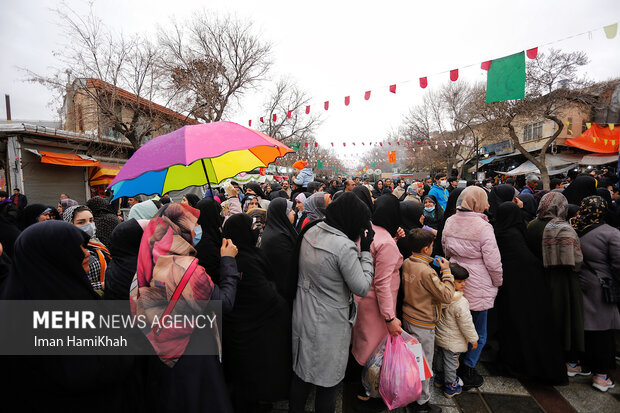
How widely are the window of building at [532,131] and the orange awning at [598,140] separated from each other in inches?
169

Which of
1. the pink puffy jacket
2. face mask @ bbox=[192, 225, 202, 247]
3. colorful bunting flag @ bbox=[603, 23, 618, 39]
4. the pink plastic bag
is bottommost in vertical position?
the pink plastic bag

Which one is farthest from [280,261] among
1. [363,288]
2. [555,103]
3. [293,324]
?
[555,103]

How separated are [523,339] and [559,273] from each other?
0.78m

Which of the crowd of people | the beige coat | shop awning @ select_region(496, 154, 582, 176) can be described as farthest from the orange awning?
the beige coat

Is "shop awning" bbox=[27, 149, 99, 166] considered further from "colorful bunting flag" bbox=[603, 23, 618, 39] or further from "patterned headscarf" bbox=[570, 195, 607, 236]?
"colorful bunting flag" bbox=[603, 23, 618, 39]

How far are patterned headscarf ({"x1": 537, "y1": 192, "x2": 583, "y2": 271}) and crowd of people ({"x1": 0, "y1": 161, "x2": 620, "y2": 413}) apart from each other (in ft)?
0.04

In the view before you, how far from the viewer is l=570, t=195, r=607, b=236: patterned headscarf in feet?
9.37

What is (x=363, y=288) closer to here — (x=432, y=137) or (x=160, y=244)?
(x=160, y=244)

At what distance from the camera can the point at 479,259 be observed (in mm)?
2875

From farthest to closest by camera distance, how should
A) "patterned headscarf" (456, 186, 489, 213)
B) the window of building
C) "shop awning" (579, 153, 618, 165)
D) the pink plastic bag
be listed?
the window of building
"shop awning" (579, 153, 618, 165)
"patterned headscarf" (456, 186, 489, 213)
the pink plastic bag

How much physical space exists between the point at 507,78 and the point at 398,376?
22.7 feet

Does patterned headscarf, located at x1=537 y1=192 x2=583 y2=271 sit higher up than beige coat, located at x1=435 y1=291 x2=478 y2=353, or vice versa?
patterned headscarf, located at x1=537 y1=192 x2=583 y2=271

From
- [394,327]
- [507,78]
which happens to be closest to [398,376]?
[394,327]

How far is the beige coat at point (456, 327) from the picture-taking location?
267cm
